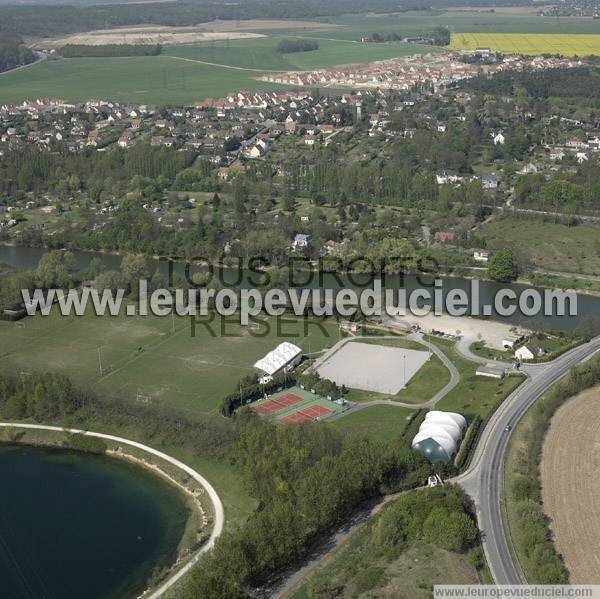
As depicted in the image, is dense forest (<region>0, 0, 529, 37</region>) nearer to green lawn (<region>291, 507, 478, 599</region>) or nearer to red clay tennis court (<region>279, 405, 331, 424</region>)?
red clay tennis court (<region>279, 405, 331, 424</region>)

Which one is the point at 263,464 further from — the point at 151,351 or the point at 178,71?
the point at 178,71

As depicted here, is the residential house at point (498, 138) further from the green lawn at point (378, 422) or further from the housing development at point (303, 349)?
the green lawn at point (378, 422)

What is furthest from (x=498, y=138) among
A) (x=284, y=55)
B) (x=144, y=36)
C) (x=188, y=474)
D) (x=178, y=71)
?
(x=144, y=36)

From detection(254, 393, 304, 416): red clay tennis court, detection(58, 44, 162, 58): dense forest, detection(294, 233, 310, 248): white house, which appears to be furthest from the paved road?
detection(58, 44, 162, 58): dense forest

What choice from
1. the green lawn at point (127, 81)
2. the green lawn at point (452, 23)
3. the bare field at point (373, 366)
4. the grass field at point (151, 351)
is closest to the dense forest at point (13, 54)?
the green lawn at point (127, 81)

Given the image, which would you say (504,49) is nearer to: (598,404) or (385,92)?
(385,92)
